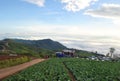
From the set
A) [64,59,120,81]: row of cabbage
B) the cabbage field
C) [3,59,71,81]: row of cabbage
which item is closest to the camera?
[3,59,71,81]: row of cabbage

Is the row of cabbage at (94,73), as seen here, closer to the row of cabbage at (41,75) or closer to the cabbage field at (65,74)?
the cabbage field at (65,74)

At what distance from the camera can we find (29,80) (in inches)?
1275

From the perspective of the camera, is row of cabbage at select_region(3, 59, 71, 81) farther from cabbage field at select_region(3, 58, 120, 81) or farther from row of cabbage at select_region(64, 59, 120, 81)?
row of cabbage at select_region(64, 59, 120, 81)

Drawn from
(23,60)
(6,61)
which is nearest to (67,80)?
(6,61)

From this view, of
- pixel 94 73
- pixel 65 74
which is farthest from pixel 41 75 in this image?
pixel 94 73

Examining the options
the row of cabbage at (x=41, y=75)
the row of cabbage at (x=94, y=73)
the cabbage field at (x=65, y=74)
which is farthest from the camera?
the row of cabbage at (x=94, y=73)

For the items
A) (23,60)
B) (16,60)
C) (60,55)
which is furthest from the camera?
(60,55)

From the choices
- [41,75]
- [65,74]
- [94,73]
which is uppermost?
[41,75]

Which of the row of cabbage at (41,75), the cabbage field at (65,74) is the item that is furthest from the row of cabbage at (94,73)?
the row of cabbage at (41,75)

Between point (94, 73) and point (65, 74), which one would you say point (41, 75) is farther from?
point (94, 73)

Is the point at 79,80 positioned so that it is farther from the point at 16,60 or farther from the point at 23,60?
the point at 23,60

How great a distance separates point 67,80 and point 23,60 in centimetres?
5499

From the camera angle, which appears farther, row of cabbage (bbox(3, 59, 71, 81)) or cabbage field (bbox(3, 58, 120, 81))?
cabbage field (bbox(3, 58, 120, 81))

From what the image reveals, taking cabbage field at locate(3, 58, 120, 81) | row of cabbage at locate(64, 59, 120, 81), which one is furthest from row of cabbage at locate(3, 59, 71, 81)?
row of cabbage at locate(64, 59, 120, 81)
